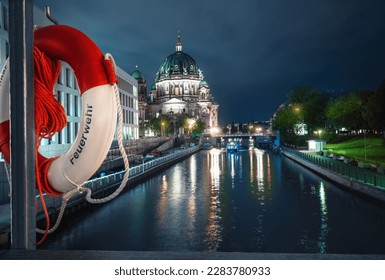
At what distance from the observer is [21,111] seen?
19.4 feet

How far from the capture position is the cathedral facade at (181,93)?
13762cm

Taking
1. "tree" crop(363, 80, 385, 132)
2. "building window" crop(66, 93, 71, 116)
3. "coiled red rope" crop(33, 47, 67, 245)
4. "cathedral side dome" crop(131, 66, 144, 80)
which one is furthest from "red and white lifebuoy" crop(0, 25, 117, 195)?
"cathedral side dome" crop(131, 66, 144, 80)

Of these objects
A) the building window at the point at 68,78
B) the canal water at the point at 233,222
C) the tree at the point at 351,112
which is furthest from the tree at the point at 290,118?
the building window at the point at 68,78

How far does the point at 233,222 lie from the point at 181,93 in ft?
453

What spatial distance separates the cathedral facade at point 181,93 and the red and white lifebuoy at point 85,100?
416 ft

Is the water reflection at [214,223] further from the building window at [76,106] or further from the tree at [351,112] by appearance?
the tree at [351,112]

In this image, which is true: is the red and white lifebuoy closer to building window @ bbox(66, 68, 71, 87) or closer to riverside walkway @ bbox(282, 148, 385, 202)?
riverside walkway @ bbox(282, 148, 385, 202)

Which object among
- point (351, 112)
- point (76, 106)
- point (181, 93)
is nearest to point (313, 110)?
point (351, 112)

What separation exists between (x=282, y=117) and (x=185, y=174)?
4227cm

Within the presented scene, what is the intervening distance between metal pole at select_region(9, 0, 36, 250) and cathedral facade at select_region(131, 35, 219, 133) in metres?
127

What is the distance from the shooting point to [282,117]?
254ft

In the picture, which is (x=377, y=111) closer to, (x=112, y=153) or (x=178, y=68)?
(x=112, y=153)
